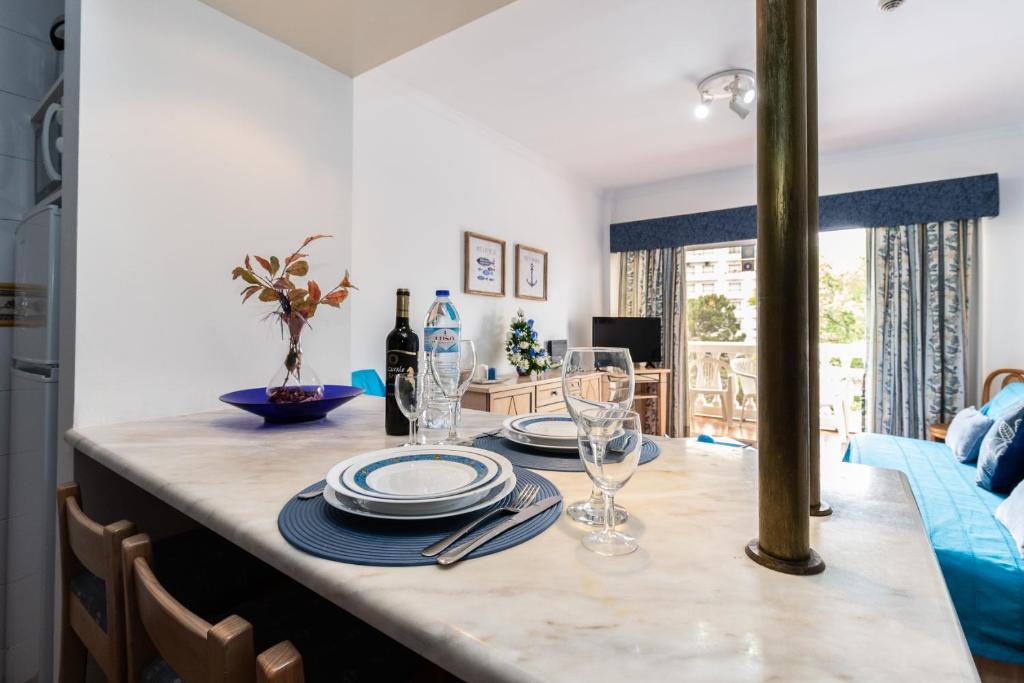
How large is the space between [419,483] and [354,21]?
1.44 meters

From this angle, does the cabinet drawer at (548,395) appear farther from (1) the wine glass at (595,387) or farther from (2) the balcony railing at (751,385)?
(1) the wine glass at (595,387)

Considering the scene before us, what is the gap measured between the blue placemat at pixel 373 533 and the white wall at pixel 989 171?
438 centimetres

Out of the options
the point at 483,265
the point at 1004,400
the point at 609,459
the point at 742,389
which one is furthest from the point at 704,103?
the point at 742,389

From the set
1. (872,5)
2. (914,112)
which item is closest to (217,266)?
(872,5)

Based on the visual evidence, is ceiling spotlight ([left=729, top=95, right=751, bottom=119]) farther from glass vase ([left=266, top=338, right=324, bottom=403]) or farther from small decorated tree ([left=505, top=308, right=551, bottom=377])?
glass vase ([left=266, top=338, right=324, bottom=403])

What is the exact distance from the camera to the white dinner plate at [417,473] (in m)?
0.66

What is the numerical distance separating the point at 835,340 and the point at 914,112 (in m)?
3.64

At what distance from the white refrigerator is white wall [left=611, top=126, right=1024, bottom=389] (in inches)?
189

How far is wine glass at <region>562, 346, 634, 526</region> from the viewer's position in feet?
2.13

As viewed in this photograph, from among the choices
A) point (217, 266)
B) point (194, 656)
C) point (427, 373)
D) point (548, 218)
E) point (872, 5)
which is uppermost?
point (872, 5)

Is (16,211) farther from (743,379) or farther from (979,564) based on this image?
(743,379)

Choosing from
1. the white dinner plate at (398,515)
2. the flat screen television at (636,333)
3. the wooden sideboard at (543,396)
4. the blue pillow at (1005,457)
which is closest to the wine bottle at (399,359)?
the white dinner plate at (398,515)

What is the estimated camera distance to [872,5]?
2.12 m

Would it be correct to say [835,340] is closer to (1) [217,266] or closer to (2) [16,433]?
(1) [217,266]
